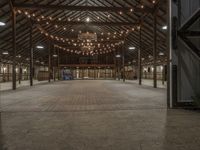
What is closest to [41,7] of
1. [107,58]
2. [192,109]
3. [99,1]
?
[99,1]

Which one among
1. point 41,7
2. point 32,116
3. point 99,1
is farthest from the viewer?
point 99,1

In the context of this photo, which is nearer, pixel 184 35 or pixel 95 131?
pixel 95 131

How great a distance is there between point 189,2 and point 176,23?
2.25 feet

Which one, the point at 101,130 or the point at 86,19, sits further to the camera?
the point at 86,19

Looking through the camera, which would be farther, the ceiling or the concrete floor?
the ceiling

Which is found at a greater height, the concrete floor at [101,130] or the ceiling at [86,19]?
the ceiling at [86,19]

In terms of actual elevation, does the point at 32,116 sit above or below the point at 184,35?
below

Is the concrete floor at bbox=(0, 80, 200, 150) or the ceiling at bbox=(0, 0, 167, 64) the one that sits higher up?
the ceiling at bbox=(0, 0, 167, 64)

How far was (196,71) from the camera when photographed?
7.22 m

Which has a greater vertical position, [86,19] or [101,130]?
[86,19]

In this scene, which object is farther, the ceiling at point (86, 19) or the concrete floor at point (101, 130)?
the ceiling at point (86, 19)

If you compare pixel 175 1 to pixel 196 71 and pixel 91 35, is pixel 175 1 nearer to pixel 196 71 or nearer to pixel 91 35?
pixel 196 71

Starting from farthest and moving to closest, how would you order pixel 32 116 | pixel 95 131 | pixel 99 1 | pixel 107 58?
1. pixel 107 58
2. pixel 99 1
3. pixel 32 116
4. pixel 95 131

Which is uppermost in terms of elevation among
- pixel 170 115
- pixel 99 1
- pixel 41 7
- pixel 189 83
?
pixel 99 1
